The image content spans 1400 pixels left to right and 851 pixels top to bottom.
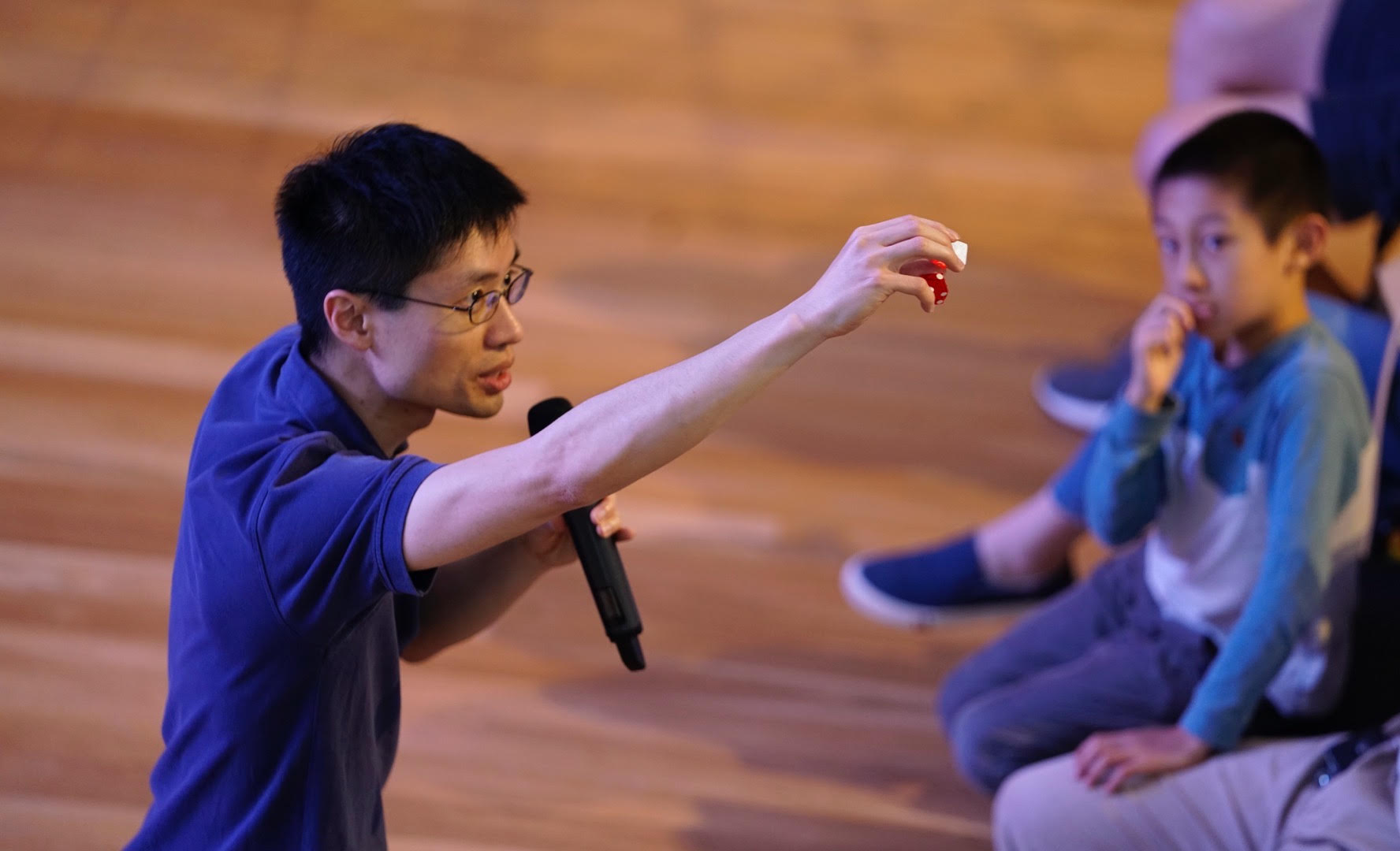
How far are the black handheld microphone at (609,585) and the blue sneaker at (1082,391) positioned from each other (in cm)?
179

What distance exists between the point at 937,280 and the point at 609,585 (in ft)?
1.44

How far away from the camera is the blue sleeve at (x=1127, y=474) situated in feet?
A: 6.12

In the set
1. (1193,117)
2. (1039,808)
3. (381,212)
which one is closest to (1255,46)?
(1193,117)

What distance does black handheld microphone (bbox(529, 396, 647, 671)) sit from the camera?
1.29 meters

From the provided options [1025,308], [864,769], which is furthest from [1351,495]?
[1025,308]

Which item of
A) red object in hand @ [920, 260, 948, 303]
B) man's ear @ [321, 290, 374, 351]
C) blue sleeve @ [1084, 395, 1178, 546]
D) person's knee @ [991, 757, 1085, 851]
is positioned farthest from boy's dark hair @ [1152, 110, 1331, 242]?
man's ear @ [321, 290, 374, 351]

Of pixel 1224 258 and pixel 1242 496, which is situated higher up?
pixel 1224 258

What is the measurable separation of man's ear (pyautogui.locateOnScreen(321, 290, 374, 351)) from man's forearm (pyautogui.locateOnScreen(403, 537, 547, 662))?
328 millimetres

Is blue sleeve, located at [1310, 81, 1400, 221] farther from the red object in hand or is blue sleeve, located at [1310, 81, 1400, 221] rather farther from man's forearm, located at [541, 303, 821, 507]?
man's forearm, located at [541, 303, 821, 507]

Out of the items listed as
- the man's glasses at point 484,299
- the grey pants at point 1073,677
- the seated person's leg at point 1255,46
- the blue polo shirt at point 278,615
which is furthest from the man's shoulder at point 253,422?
the seated person's leg at point 1255,46

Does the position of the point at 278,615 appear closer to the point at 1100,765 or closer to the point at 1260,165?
the point at 1100,765

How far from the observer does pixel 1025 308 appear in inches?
132

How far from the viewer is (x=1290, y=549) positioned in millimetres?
1721

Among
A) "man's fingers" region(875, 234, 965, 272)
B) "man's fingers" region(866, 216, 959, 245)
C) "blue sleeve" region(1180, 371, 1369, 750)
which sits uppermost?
"man's fingers" region(866, 216, 959, 245)
